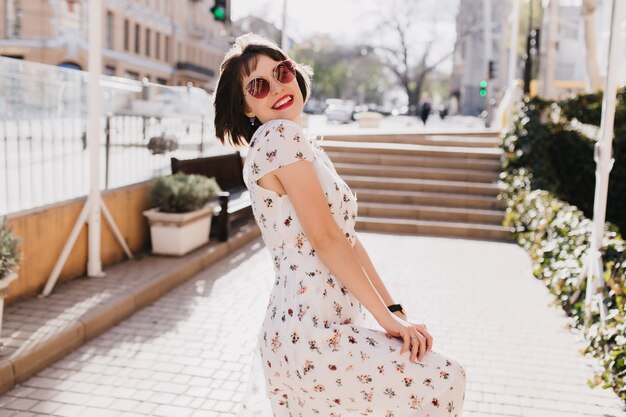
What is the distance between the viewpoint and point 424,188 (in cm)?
1224

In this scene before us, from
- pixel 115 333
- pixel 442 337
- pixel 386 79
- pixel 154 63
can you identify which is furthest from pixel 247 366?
pixel 386 79

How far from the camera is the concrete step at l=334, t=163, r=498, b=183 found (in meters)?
12.6

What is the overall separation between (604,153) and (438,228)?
5.45 m

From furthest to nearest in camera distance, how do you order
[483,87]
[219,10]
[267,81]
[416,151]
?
[483,87], [416,151], [219,10], [267,81]

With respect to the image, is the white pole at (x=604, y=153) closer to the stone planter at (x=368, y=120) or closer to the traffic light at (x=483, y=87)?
the stone planter at (x=368, y=120)

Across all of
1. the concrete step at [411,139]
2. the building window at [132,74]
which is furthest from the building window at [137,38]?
the concrete step at [411,139]

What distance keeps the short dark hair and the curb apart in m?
2.66

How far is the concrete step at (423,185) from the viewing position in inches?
475

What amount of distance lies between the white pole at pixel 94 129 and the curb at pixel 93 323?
2.17 feet

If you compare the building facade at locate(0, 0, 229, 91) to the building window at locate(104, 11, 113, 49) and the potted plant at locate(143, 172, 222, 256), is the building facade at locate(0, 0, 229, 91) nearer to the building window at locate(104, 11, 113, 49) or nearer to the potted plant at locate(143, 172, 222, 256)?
the building window at locate(104, 11, 113, 49)

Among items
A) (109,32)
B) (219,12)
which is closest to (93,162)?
(219,12)

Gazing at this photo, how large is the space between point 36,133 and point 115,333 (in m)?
2.04

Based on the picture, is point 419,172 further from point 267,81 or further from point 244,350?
point 267,81

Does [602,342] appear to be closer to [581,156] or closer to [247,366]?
[247,366]
